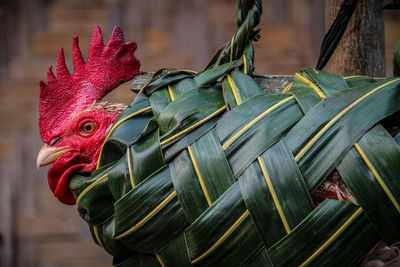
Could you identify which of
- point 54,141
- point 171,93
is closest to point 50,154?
point 54,141

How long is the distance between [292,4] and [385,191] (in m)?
1.84

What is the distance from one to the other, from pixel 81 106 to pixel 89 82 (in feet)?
0.16

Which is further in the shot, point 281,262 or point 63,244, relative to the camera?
point 63,244

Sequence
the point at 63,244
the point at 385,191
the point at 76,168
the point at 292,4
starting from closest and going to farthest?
1. the point at 385,191
2. the point at 76,168
3. the point at 292,4
4. the point at 63,244

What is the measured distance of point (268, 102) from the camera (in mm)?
507

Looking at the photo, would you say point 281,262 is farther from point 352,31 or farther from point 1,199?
point 1,199

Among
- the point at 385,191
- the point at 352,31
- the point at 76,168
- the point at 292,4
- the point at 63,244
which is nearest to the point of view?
the point at 385,191

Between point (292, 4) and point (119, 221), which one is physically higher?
point (292, 4)

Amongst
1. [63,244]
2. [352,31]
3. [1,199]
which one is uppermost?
[352,31]

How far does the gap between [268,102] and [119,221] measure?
0.25 m

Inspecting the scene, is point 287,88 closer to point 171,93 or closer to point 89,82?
point 171,93

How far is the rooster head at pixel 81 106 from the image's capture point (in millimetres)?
697

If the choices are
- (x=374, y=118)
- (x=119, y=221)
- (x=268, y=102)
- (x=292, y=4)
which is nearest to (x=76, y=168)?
(x=119, y=221)

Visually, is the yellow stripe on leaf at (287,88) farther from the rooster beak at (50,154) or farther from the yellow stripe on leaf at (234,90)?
the rooster beak at (50,154)
